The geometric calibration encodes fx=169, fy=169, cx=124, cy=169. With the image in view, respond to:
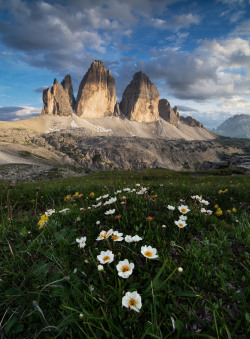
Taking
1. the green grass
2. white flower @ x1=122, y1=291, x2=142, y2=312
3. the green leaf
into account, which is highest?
white flower @ x1=122, y1=291, x2=142, y2=312

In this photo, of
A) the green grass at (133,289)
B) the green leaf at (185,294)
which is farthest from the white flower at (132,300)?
the green leaf at (185,294)

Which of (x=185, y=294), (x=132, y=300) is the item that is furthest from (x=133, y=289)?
(x=185, y=294)

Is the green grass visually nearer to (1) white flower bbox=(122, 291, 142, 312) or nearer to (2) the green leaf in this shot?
(2) the green leaf

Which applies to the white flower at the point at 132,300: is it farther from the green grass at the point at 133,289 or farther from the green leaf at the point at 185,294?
the green leaf at the point at 185,294

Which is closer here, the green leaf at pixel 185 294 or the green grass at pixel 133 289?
the green grass at pixel 133 289

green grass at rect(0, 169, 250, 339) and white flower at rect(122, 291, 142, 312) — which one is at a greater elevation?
white flower at rect(122, 291, 142, 312)

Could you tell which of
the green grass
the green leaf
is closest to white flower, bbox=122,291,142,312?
the green grass

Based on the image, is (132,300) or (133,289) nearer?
(132,300)

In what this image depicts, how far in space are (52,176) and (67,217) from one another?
193 ft

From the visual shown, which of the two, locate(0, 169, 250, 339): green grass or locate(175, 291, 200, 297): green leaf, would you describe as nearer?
locate(0, 169, 250, 339): green grass

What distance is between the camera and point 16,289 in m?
1.90

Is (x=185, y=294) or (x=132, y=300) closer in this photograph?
(x=132, y=300)

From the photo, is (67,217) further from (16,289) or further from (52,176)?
(52,176)

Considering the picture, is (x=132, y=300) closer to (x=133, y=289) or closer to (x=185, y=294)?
(x=133, y=289)
